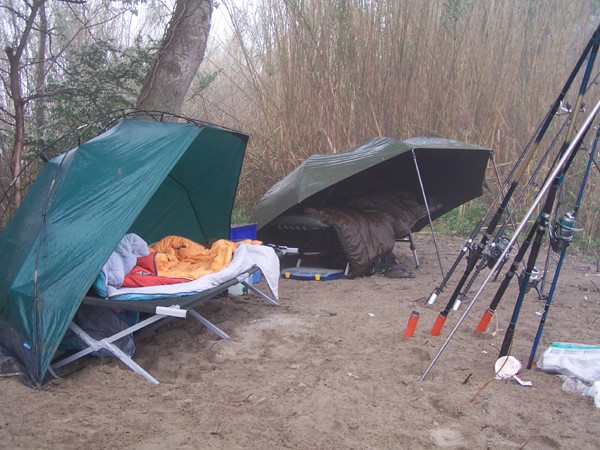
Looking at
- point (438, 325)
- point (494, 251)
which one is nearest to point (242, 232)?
point (438, 325)

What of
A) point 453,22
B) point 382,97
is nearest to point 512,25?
point 453,22

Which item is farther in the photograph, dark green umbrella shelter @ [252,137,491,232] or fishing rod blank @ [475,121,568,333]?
dark green umbrella shelter @ [252,137,491,232]

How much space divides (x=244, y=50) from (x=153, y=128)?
4.22 metres

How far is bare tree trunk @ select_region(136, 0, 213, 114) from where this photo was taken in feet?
20.2

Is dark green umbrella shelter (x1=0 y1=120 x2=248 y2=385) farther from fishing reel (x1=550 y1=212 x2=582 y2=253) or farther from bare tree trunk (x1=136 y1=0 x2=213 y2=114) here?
fishing reel (x1=550 y1=212 x2=582 y2=253)

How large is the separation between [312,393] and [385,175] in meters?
3.84

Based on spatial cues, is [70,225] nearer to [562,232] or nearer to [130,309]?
[130,309]

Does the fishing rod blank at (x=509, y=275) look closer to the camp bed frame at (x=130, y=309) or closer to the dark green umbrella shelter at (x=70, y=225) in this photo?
A: the camp bed frame at (x=130, y=309)

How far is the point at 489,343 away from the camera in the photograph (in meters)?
3.98

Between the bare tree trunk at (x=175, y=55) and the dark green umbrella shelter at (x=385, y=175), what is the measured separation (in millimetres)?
1493

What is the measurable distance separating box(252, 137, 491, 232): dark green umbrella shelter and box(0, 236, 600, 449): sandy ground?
1.44m

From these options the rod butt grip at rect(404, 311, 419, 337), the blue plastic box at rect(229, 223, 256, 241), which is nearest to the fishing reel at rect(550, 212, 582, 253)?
the rod butt grip at rect(404, 311, 419, 337)

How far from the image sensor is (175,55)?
6141mm

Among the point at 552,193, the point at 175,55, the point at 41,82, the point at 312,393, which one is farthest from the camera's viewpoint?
the point at 41,82
